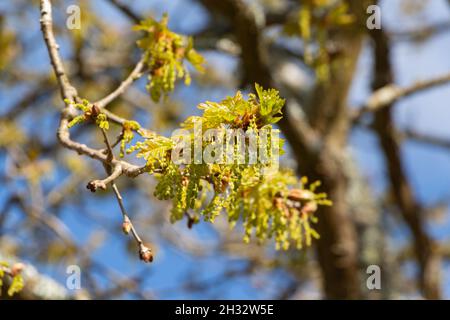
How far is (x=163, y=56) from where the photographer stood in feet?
4.29

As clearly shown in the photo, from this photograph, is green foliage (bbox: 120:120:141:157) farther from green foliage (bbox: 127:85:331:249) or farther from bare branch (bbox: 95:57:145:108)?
bare branch (bbox: 95:57:145:108)

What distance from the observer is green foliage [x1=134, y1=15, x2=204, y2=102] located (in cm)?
130

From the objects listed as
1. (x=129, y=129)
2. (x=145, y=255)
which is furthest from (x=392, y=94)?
(x=145, y=255)

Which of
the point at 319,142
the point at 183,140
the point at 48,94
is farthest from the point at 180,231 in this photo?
the point at 183,140

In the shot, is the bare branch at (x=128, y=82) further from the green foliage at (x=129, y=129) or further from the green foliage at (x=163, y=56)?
the green foliage at (x=129, y=129)

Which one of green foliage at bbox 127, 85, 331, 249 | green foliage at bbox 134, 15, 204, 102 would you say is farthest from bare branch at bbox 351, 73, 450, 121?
green foliage at bbox 127, 85, 331, 249

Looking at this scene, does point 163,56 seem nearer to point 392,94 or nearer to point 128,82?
point 128,82

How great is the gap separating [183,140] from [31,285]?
80 centimetres

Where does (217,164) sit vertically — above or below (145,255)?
above

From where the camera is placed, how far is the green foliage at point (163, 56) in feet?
4.27

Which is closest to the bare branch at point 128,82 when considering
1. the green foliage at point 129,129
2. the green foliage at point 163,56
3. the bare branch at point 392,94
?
the green foliage at point 163,56

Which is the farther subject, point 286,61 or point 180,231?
point 180,231

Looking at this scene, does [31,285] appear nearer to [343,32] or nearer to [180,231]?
[343,32]
